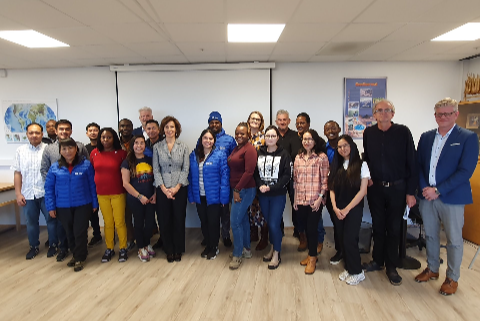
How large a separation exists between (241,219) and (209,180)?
0.56 metres

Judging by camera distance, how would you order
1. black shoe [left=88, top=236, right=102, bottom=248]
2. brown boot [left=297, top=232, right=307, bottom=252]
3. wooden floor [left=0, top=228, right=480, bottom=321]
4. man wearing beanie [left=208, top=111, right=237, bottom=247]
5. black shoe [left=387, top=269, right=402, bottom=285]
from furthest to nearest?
black shoe [left=88, top=236, right=102, bottom=248] → brown boot [left=297, top=232, right=307, bottom=252] → man wearing beanie [left=208, top=111, right=237, bottom=247] → black shoe [left=387, top=269, right=402, bottom=285] → wooden floor [left=0, top=228, right=480, bottom=321]

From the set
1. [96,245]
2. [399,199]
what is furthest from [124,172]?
[399,199]

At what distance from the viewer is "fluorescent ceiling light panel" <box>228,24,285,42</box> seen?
9.61 ft

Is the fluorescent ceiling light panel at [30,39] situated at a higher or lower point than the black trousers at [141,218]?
higher

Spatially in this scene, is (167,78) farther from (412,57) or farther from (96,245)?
(412,57)

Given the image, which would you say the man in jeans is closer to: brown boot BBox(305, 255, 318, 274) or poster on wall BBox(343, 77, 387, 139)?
brown boot BBox(305, 255, 318, 274)

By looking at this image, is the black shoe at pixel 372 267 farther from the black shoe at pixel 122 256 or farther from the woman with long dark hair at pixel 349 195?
the black shoe at pixel 122 256

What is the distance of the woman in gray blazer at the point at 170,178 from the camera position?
10.2 feet

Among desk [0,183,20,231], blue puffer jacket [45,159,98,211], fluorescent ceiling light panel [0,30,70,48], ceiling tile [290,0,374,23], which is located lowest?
desk [0,183,20,231]

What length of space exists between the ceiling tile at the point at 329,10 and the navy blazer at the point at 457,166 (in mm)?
1400

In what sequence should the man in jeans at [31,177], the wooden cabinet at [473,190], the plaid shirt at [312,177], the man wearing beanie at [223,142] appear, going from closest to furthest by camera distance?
the plaid shirt at [312,177], the man wearing beanie at [223,142], the man in jeans at [31,177], the wooden cabinet at [473,190]

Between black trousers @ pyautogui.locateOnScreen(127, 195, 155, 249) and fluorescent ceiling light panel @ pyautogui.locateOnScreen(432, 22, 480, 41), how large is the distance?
3992 mm

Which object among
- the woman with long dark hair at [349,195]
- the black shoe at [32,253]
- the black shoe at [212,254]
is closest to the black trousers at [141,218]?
the black shoe at [212,254]

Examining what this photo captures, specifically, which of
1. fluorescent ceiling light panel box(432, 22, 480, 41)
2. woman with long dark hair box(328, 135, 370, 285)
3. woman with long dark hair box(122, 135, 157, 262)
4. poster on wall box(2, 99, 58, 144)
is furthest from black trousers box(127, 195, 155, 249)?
fluorescent ceiling light panel box(432, 22, 480, 41)
